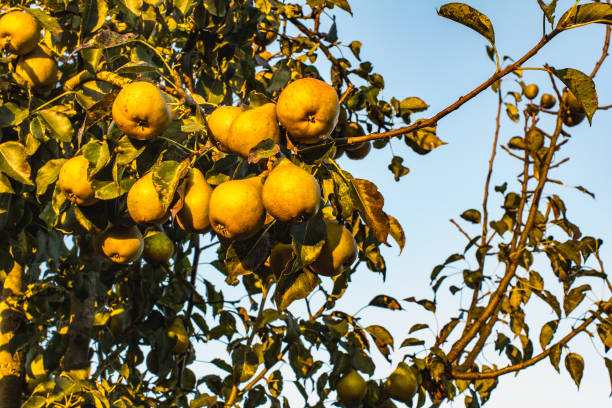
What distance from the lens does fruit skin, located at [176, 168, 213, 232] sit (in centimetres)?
137

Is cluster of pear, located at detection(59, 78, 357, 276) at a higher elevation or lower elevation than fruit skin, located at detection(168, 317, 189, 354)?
higher

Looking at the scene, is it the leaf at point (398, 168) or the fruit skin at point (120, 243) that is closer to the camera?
the fruit skin at point (120, 243)

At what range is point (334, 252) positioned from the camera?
1355mm

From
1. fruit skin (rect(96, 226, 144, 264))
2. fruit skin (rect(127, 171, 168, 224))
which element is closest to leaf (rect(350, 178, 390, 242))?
fruit skin (rect(127, 171, 168, 224))

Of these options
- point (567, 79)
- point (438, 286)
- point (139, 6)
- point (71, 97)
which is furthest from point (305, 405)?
point (567, 79)

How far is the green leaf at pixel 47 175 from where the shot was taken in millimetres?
1698

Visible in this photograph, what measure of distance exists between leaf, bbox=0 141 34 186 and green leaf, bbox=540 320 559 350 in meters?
2.30

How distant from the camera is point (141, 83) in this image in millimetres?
1418

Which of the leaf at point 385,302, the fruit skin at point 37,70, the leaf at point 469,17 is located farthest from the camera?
the leaf at point 385,302

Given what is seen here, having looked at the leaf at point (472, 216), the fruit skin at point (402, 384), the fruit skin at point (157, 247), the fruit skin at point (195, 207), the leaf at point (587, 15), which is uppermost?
the leaf at point (587, 15)

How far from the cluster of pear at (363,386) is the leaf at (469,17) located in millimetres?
1874

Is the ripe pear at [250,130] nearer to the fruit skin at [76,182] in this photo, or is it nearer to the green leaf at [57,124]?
the fruit skin at [76,182]

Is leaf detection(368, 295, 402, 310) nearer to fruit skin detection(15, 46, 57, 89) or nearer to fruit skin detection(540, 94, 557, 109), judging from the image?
fruit skin detection(15, 46, 57, 89)

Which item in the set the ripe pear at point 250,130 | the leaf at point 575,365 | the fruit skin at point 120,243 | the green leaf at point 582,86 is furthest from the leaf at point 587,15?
the leaf at point 575,365
